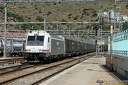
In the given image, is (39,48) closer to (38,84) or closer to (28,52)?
(28,52)

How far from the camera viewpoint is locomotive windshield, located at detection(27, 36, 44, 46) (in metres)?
33.2

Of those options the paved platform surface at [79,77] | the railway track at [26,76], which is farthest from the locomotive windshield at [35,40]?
the paved platform surface at [79,77]

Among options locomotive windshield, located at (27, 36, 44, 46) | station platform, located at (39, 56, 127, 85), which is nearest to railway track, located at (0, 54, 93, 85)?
station platform, located at (39, 56, 127, 85)

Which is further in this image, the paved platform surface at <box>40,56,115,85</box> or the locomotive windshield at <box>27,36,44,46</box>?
the locomotive windshield at <box>27,36,44,46</box>

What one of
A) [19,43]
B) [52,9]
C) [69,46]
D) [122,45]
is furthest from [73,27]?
[122,45]

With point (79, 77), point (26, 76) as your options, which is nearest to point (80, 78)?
point (79, 77)

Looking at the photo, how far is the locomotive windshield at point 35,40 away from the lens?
3316cm

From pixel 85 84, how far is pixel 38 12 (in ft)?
343

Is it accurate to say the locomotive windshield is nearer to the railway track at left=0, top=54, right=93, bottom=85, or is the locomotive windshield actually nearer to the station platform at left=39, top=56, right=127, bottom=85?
the railway track at left=0, top=54, right=93, bottom=85

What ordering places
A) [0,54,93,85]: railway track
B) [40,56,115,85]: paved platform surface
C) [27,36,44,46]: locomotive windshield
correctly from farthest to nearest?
[27,36,44,46]: locomotive windshield < [40,56,115,85]: paved platform surface < [0,54,93,85]: railway track

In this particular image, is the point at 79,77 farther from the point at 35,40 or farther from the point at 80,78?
the point at 35,40

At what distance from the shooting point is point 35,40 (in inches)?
1318

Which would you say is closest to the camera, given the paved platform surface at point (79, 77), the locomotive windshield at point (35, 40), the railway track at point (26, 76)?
the railway track at point (26, 76)

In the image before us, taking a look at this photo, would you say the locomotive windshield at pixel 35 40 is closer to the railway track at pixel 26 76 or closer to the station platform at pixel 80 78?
the railway track at pixel 26 76
